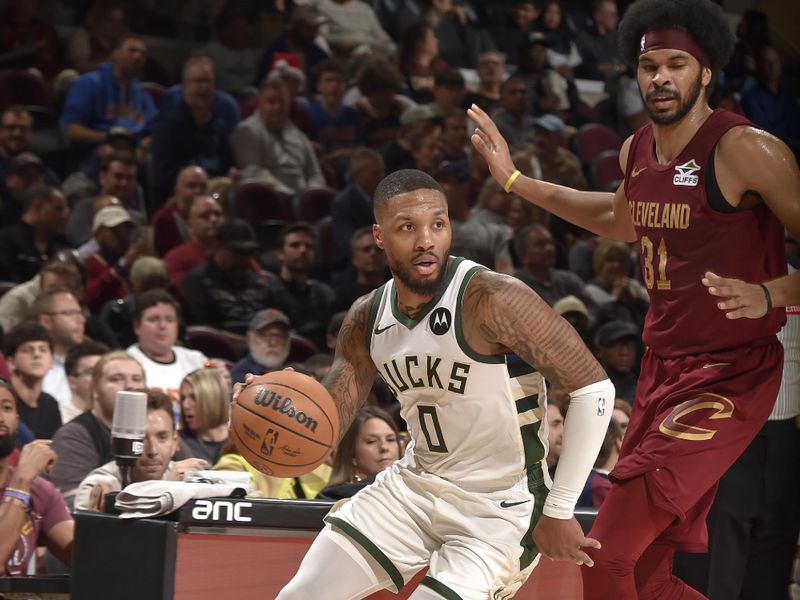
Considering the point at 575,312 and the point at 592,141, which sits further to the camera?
the point at 592,141

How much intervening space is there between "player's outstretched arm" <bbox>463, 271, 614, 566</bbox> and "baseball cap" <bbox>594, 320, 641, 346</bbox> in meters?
4.97

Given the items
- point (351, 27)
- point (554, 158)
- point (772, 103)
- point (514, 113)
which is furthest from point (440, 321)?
point (772, 103)

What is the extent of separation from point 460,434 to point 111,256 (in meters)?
5.70

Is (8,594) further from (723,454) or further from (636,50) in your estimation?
(636,50)

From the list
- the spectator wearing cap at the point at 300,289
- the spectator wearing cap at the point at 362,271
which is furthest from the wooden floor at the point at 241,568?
the spectator wearing cap at the point at 362,271

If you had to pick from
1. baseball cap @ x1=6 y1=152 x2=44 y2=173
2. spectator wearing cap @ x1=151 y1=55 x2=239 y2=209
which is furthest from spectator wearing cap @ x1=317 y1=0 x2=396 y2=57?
baseball cap @ x1=6 y1=152 x2=44 y2=173

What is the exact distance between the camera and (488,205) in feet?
33.3

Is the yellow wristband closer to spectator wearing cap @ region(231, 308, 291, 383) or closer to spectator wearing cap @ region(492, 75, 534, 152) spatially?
spectator wearing cap @ region(231, 308, 291, 383)

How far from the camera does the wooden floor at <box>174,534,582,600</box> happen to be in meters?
4.12

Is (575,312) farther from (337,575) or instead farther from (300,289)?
(337,575)

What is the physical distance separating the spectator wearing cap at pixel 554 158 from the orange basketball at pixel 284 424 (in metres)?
7.46

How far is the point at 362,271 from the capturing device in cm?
905

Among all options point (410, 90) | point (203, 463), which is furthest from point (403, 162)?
point (203, 463)

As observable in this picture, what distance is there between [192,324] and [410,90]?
4505 mm
